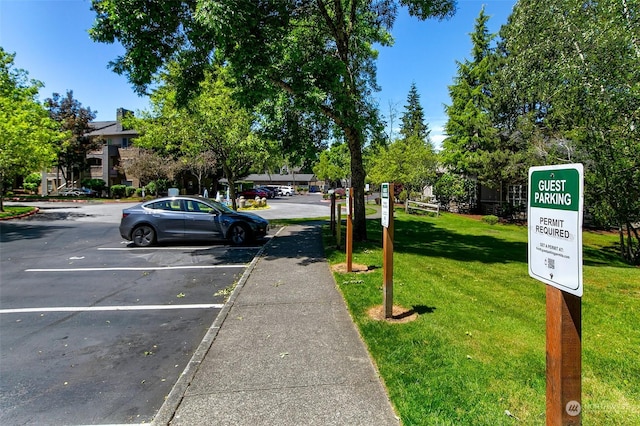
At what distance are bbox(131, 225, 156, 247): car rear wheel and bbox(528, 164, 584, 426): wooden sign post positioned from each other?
11.8m

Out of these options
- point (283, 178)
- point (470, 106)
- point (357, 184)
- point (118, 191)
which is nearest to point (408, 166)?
point (470, 106)

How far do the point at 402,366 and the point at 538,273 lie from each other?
2.10 meters

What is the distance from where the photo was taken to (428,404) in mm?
3227

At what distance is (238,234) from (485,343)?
9.07m

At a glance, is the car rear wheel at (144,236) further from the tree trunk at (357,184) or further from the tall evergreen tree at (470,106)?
the tall evergreen tree at (470,106)

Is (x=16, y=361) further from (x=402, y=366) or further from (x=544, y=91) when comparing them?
(x=544, y=91)

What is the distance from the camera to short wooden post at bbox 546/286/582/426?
207cm

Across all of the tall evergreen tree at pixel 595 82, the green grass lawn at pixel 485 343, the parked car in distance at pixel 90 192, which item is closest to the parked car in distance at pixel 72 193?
the parked car in distance at pixel 90 192

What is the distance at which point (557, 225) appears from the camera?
2.08 meters

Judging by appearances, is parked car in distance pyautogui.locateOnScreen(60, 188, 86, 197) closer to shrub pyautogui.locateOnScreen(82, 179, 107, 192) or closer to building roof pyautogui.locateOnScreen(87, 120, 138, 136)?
shrub pyautogui.locateOnScreen(82, 179, 107, 192)

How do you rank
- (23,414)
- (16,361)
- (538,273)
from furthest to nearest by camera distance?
(16,361), (23,414), (538,273)

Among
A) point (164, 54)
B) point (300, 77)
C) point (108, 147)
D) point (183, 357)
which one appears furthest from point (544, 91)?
point (108, 147)

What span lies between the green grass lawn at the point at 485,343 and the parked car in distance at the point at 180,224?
13.2ft

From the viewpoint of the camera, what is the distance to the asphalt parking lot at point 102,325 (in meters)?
3.69
